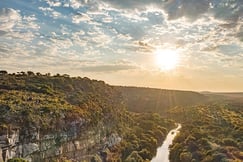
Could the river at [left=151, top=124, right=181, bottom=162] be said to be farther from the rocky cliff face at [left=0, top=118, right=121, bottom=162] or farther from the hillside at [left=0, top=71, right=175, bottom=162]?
the rocky cliff face at [left=0, top=118, right=121, bottom=162]

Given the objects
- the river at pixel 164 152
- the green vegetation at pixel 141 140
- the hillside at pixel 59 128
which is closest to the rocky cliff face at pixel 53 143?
the hillside at pixel 59 128

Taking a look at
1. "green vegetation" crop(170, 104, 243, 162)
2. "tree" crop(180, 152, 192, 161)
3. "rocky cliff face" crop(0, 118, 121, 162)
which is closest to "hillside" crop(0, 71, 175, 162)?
"rocky cliff face" crop(0, 118, 121, 162)

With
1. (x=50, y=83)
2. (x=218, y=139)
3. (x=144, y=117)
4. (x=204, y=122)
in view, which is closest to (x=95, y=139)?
(x=50, y=83)

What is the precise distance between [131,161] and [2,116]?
31.8m

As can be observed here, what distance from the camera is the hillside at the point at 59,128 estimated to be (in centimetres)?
4625

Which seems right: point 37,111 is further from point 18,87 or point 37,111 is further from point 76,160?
point 18,87

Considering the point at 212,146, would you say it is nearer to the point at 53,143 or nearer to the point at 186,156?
the point at 186,156

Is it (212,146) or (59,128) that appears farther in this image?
(212,146)

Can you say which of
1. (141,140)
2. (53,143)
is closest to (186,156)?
(141,140)

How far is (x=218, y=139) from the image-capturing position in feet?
269

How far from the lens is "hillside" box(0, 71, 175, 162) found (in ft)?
152

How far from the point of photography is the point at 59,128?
178 ft

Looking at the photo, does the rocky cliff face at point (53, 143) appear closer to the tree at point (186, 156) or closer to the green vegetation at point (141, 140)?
the green vegetation at point (141, 140)

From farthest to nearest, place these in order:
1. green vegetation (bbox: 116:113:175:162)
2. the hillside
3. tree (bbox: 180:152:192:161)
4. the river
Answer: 1. the river
2. green vegetation (bbox: 116:113:175:162)
3. tree (bbox: 180:152:192:161)
4. the hillside
